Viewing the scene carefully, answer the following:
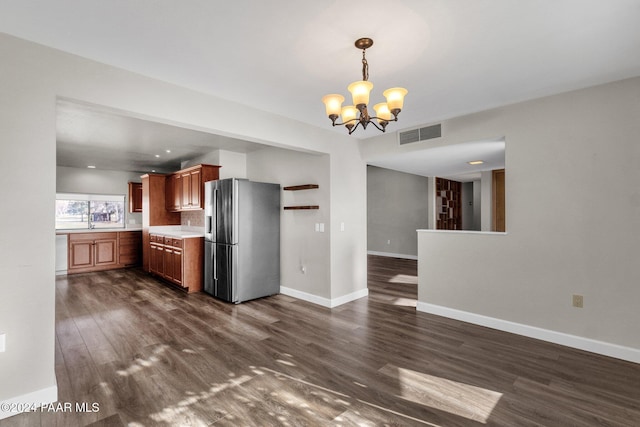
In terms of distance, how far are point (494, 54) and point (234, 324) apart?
3649 mm

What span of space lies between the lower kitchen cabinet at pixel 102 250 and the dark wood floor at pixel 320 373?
3108 millimetres

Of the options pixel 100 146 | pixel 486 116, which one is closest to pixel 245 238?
pixel 100 146

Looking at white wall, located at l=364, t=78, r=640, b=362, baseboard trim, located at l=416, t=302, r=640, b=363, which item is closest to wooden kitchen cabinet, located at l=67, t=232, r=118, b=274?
baseboard trim, located at l=416, t=302, r=640, b=363

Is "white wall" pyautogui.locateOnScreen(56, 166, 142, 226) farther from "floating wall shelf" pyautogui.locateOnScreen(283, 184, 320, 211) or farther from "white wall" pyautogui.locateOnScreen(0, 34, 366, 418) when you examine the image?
"white wall" pyautogui.locateOnScreen(0, 34, 366, 418)

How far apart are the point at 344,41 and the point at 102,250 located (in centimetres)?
723

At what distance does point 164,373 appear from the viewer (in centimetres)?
249

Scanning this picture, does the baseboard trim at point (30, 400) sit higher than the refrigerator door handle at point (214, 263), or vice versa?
the refrigerator door handle at point (214, 263)

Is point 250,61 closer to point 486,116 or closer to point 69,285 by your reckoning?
point 486,116

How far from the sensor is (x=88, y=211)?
7.45 m

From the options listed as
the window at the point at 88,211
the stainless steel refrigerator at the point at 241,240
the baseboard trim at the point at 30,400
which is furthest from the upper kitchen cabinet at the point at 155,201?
the baseboard trim at the point at 30,400

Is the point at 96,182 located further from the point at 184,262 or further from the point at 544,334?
the point at 544,334

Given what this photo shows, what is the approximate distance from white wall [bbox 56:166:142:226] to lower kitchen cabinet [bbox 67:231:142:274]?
100 centimetres

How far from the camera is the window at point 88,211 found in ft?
23.4

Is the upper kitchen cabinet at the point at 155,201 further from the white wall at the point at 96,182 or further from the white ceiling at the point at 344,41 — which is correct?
the white ceiling at the point at 344,41
